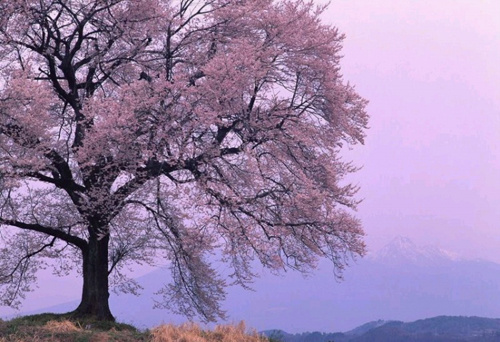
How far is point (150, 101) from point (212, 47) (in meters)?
4.35

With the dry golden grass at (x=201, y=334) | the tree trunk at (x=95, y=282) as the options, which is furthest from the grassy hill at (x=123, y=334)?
the tree trunk at (x=95, y=282)

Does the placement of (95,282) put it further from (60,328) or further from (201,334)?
(201,334)

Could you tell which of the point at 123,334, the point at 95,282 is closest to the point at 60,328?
the point at 123,334

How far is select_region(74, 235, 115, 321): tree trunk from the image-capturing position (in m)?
23.0

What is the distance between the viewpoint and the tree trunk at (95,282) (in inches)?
907

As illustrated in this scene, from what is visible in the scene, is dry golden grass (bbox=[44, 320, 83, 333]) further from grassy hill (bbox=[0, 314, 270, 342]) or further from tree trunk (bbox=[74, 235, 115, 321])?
tree trunk (bbox=[74, 235, 115, 321])

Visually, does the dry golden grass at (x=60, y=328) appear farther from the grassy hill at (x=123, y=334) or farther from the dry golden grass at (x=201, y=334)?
the dry golden grass at (x=201, y=334)

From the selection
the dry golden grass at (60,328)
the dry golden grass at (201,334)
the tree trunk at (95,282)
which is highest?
the tree trunk at (95,282)

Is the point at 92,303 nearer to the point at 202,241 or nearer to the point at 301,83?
the point at 202,241

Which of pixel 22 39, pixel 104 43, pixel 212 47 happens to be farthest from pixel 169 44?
pixel 22 39

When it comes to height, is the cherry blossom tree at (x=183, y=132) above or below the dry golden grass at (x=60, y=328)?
above

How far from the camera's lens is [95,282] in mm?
23422

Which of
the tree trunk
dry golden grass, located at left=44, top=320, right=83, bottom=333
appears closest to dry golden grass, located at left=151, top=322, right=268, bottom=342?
dry golden grass, located at left=44, top=320, right=83, bottom=333

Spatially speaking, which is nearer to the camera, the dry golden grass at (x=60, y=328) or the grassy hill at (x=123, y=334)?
the grassy hill at (x=123, y=334)
